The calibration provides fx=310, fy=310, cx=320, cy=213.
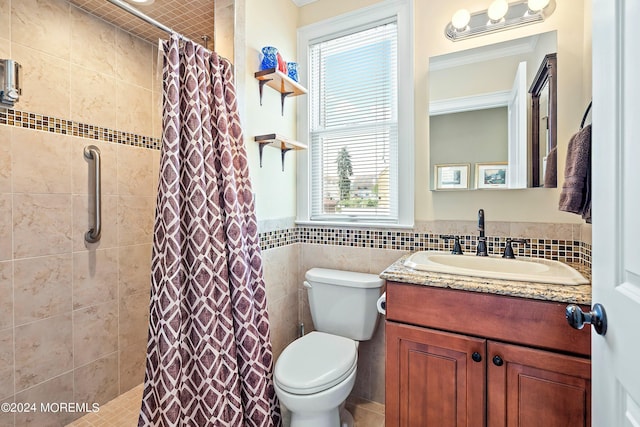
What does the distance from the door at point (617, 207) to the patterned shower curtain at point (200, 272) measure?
4.14 feet

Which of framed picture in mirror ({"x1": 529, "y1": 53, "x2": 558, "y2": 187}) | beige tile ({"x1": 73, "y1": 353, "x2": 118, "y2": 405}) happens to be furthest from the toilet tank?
beige tile ({"x1": 73, "y1": 353, "x2": 118, "y2": 405})

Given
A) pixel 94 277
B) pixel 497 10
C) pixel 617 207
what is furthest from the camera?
pixel 94 277

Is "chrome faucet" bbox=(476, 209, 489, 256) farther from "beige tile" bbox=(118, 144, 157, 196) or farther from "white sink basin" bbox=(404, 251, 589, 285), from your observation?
"beige tile" bbox=(118, 144, 157, 196)

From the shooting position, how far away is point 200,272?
135cm

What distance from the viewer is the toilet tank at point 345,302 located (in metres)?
1.70

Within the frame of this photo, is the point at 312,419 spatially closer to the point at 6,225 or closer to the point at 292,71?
the point at 6,225

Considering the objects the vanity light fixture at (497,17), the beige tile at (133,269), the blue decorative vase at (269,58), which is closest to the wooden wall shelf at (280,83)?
the blue decorative vase at (269,58)

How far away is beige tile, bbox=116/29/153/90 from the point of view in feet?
6.59

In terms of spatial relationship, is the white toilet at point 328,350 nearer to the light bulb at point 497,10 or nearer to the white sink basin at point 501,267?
the white sink basin at point 501,267

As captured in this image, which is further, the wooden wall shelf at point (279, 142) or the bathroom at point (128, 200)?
the wooden wall shelf at point (279, 142)

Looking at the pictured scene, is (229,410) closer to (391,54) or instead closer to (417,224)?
(417,224)

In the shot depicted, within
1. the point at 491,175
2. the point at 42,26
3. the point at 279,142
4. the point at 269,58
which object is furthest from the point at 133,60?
the point at 491,175

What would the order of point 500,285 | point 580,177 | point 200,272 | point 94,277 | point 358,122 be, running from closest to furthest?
point 580,177
point 500,285
point 200,272
point 94,277
point 358,122

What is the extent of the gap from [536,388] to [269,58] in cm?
192
